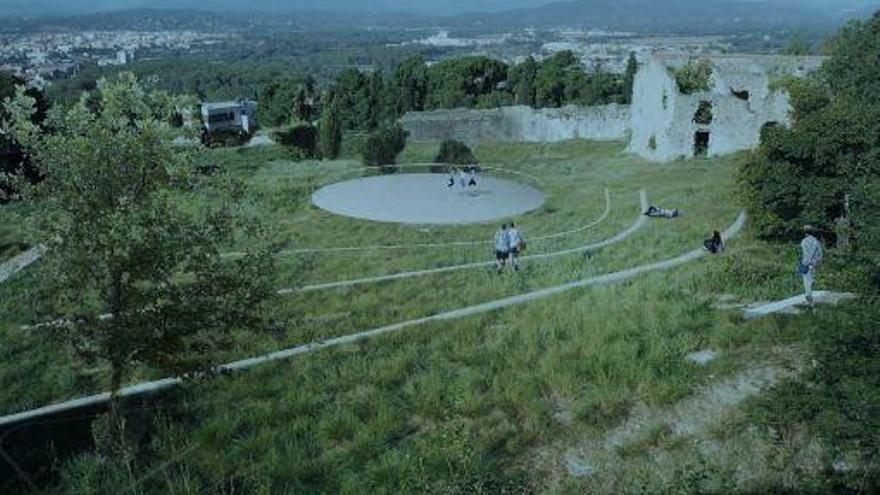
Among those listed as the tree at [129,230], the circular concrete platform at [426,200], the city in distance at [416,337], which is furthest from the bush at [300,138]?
the tree at [129,230]

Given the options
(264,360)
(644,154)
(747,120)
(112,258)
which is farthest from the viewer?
(644,154)

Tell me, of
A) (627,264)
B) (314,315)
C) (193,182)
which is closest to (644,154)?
(627,264)

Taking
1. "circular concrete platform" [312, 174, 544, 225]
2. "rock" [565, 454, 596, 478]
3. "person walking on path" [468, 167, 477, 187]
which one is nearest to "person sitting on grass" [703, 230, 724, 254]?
"circular concrete platform" [312, 174, 544, 225]

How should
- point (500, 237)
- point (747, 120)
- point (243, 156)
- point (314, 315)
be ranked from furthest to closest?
point (243, 156)
point (747, 120)
point (500, 237)
point (314, 315)

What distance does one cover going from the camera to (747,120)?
43.8 meters

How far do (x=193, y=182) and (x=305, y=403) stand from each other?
4318mm

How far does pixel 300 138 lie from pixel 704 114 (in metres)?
34.1

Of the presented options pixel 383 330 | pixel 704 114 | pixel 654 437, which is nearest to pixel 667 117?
pixel 704 114

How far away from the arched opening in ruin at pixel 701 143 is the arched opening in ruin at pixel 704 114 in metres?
0.60

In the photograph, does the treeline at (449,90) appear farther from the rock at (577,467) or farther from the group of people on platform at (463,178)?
the rock at (577,467)

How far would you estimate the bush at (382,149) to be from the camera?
163 ft

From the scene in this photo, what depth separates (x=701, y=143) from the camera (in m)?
46.5

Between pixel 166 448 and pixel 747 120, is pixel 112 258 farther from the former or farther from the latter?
pixel 747 120

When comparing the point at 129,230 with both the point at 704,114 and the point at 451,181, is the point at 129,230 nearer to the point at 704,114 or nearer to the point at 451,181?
the point at 451,181
